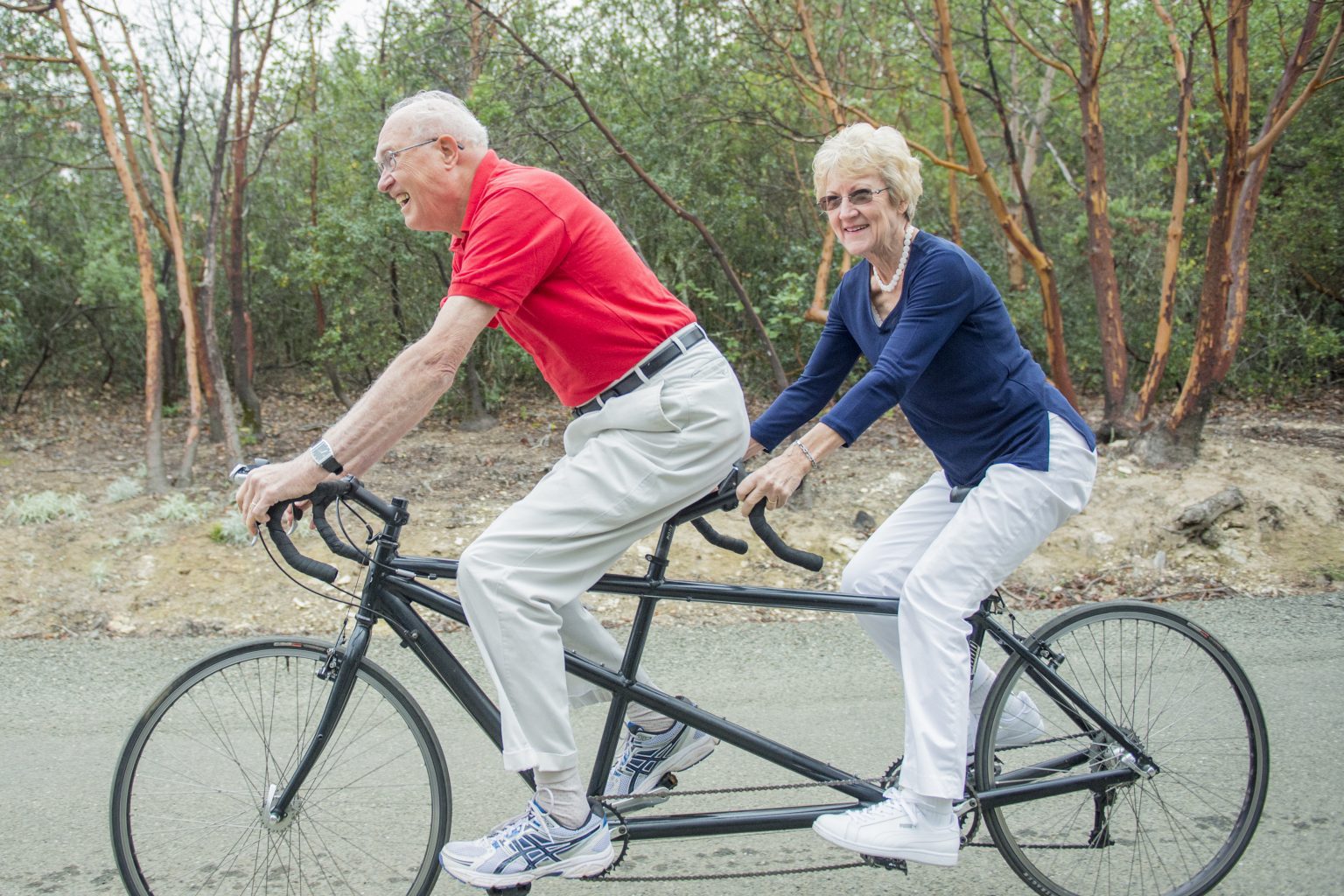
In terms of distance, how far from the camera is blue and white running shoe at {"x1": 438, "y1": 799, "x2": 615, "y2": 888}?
106 inches

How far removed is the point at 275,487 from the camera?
2572mm

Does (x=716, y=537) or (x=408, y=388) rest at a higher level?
(x=408, y=388)

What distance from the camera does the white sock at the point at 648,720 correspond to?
10.1ft

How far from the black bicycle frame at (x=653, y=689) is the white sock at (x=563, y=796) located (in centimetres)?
11

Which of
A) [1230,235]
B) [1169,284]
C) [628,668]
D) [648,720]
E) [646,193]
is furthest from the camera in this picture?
[646,193]

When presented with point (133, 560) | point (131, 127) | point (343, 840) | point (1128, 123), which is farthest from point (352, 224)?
point (1128, 123)

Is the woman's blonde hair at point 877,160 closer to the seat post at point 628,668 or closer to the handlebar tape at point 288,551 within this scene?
the seat post at point 628,668

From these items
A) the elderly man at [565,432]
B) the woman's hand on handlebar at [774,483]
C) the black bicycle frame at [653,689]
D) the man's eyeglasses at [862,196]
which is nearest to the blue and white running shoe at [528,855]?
the elderly man at [565,432]

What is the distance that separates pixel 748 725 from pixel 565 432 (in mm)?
2144

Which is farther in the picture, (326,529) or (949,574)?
(949,574)

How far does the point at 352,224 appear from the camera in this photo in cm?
1049

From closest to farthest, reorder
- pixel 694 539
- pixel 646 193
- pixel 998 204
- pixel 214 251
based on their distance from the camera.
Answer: pixel 694 539 → pixel 998 204 → pixel 214 251 → pixel 646 193

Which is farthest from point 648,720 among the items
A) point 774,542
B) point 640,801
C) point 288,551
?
point 288,551

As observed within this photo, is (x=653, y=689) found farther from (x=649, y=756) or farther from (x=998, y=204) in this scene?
(x=998, y=204)
